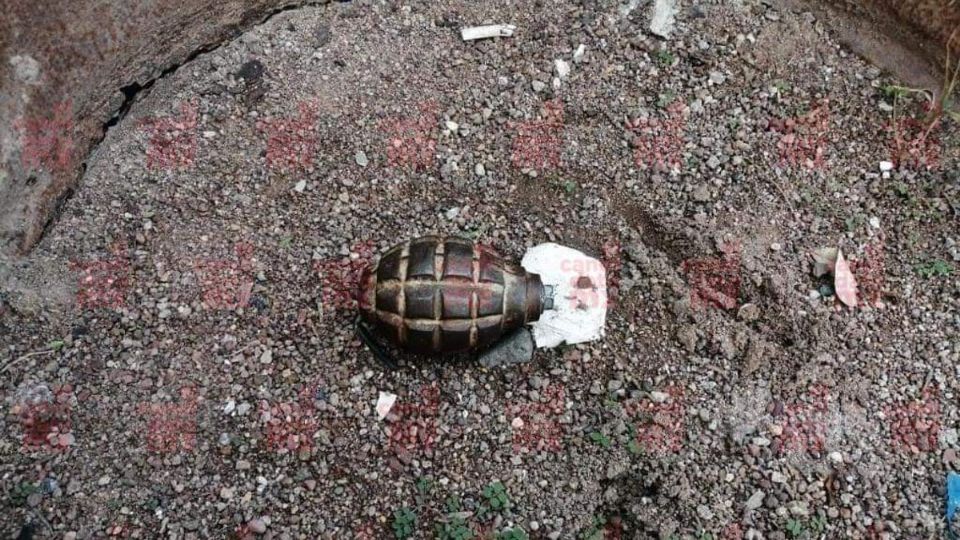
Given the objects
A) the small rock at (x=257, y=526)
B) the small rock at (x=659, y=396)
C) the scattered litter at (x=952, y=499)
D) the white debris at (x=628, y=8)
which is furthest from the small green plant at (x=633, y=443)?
the white debris at (x=628, y=8)

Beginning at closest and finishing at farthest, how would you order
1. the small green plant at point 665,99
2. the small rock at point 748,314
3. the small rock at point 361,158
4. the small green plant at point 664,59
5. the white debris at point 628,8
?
the small rock at point 748,314, the small rock at point 361,158, the small green plant at point 665,99, the small green plant at point 664,59, the white debris at point 628,8

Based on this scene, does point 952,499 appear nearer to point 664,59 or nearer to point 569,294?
point 569,294

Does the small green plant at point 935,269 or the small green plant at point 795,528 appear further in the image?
the small green plant at point 935,269

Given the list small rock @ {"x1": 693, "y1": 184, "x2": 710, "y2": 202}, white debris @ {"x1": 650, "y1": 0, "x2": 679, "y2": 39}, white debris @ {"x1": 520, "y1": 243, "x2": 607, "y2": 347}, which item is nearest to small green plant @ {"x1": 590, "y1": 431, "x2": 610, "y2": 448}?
white debris @ {"x1": 520, "y1": 243, "x2": 607, "y2": 347}

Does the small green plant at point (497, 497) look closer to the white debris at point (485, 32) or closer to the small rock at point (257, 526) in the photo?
the small rock at point (257, 526)

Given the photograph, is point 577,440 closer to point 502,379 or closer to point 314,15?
point 502,379

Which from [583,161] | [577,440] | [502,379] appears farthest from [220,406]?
[583,161]
